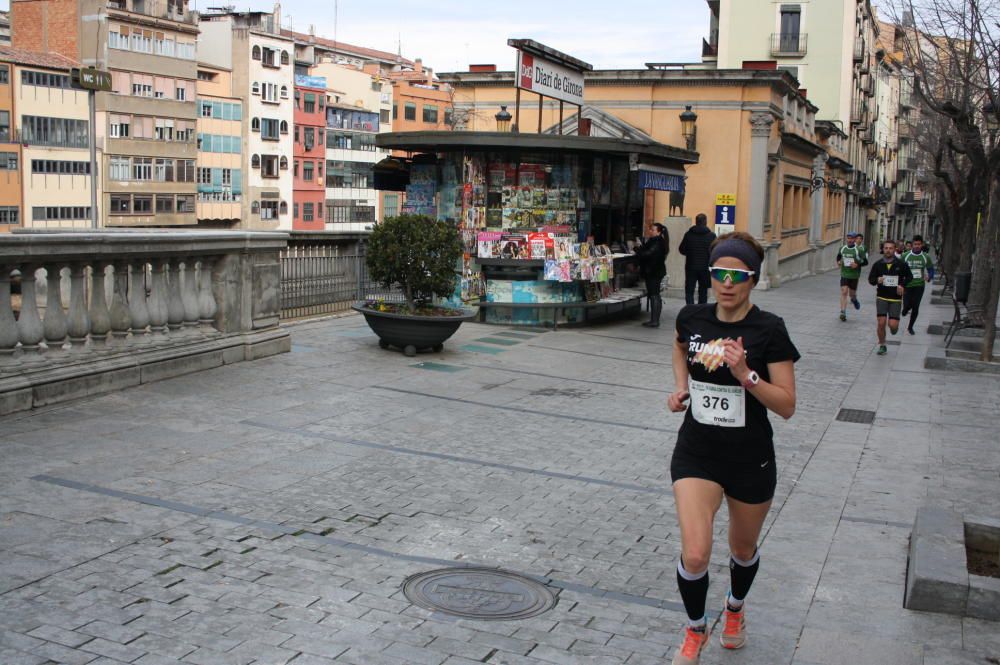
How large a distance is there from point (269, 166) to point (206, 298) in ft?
281

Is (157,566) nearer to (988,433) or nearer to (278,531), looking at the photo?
(278,531)

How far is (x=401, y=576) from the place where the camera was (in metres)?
5.50

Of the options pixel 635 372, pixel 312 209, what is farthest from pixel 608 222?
pixel 312 209

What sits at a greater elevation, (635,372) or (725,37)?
(725,37)

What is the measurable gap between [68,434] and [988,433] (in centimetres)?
828

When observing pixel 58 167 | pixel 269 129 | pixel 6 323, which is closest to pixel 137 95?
pixel 58 167

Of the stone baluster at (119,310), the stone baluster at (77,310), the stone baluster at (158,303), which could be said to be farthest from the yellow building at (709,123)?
the stone baluster at (77,310)

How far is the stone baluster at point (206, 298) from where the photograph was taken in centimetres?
1097

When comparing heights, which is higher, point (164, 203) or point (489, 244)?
point (164, 203)

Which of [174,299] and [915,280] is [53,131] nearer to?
[915,280]

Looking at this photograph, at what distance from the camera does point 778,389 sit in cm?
441

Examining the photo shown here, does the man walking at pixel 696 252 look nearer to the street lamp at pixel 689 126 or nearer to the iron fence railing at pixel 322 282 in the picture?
the iron fence railing at pixel 322 282

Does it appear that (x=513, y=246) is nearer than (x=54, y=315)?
No

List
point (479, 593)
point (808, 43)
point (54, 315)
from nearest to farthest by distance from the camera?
point (479, 593)
point (54, 315)
point (808, 43)
